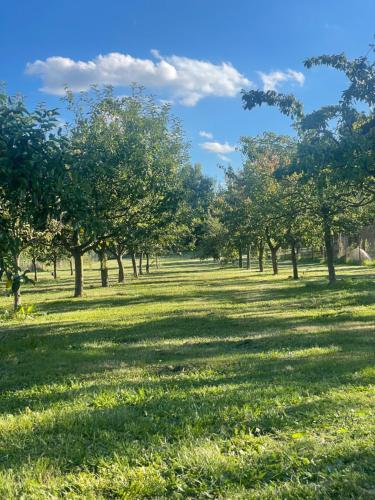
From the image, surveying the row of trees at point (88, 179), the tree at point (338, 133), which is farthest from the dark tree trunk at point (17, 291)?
the tree at point (338, 133)

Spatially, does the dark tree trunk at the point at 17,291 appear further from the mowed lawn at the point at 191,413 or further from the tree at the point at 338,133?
the tree at the point at 338,133

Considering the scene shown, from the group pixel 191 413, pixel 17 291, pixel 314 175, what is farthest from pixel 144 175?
pixel 191 413

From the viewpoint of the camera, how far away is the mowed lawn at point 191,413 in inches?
153

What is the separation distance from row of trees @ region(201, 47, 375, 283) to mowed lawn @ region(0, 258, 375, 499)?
13.9ft

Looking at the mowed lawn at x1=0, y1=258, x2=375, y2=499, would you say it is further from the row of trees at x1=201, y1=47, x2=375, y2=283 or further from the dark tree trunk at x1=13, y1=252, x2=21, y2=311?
the row of trees at x1=201, y1=47, x2=375, y2=283

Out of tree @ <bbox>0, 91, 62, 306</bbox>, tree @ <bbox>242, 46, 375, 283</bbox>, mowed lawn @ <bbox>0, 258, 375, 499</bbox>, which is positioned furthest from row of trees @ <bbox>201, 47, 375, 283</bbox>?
tree @ <bbox>0, 91, 62, 306</bbox>

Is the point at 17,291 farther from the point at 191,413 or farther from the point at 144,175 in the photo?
the point at 144,175

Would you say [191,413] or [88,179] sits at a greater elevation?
[88,179]

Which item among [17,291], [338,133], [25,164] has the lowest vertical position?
→ [17,291]

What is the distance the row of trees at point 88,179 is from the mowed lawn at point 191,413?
193cm

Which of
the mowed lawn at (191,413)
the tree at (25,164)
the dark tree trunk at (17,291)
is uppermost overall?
the tree at (25,164)

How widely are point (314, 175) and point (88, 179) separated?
6.23 meters

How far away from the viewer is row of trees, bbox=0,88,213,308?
7.46m

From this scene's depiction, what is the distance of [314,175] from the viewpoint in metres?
13.2
